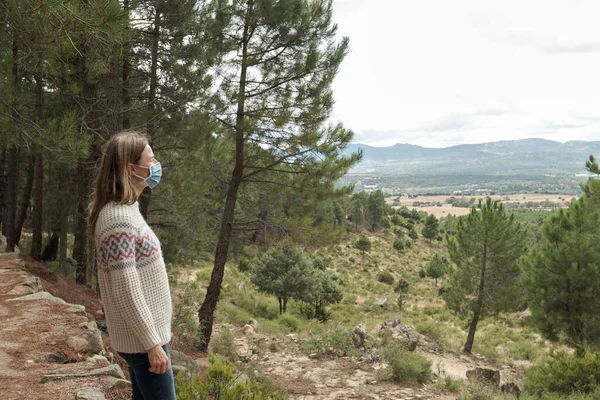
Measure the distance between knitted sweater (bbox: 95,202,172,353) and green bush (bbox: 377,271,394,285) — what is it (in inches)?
1533

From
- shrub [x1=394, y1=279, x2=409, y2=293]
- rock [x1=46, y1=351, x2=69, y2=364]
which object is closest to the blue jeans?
rock [x1=46, y1=351, x2=69, y2=364]

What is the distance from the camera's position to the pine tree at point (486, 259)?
1736 centimetres

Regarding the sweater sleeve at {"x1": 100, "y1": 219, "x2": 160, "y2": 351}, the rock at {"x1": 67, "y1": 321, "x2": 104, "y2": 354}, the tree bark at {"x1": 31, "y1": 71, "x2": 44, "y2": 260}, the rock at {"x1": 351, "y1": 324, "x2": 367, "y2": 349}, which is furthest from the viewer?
the rock at {"x1": 351, "y1": 324, "x2": 367, "y2": 349}

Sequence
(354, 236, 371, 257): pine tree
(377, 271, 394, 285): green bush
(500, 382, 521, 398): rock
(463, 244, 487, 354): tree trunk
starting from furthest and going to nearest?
(354, 236, 371, 257): pine tree → (377, 271, 394, 285): green bush → (463, 244, 487, 354): tree trunk → (500, 382, 521, 398): rock

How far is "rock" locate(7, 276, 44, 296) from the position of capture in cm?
684

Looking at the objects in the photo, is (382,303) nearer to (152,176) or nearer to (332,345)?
(332,345)

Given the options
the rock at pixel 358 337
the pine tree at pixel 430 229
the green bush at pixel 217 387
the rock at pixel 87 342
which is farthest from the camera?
the pine tree at pixel 430 229

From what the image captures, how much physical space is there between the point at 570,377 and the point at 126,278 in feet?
36.4

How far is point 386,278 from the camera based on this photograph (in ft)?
131

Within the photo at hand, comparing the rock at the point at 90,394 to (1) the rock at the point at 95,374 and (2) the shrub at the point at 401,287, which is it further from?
(2) the shrub at the point at 401,287

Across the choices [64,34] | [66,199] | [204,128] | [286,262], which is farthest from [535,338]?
[64,34]

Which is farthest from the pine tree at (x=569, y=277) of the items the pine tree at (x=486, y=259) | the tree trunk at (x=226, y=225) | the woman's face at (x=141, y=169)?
the woman's face at (x=141, y=169)

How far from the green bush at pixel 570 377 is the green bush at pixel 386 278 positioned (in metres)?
29.2

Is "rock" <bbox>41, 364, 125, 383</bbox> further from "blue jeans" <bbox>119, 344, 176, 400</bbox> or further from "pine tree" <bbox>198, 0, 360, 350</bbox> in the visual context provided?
"pine tree" <bbox>198, 0, 360, 350</bbox>
